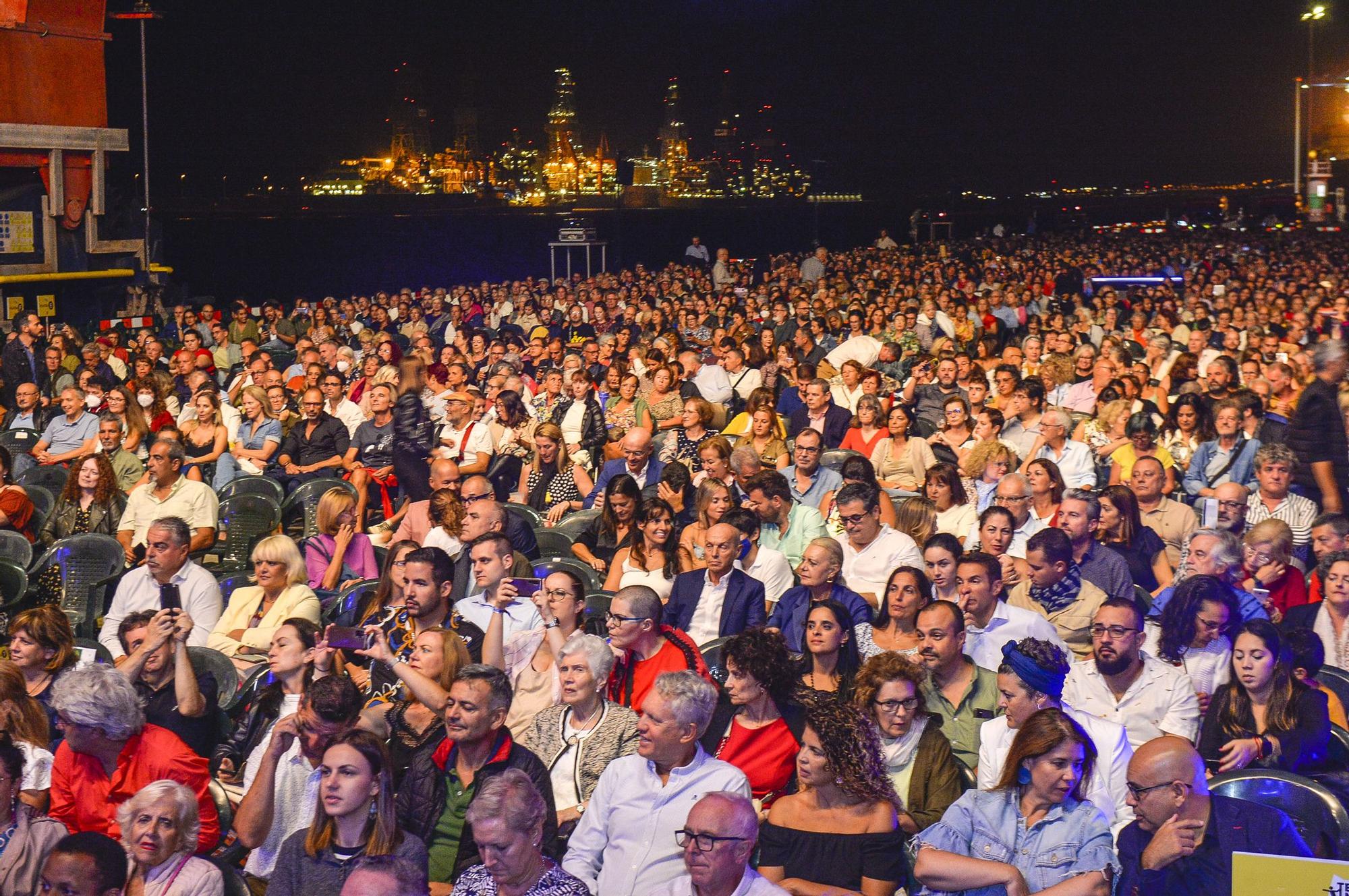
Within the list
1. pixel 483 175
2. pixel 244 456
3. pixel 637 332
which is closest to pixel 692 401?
pixel 244 456

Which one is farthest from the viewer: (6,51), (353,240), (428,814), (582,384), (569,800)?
(353,240)

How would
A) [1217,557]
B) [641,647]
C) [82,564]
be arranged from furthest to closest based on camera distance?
1. [82,564]
2. [1217,557]
3. [641,647]

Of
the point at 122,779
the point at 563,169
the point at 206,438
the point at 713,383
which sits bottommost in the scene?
the point at 122,779

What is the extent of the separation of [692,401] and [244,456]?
3.76 metres

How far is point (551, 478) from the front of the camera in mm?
9320

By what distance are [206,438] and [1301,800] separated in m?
8.55

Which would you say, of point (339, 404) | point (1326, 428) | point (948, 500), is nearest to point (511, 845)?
point (948, 500)

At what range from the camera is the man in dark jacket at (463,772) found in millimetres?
4469

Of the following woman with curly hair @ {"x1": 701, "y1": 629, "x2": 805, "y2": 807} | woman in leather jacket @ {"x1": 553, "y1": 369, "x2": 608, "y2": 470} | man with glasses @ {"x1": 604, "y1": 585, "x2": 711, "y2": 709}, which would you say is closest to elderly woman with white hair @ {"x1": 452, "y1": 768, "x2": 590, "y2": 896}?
woman with curly hair @ {"x1": 701, "y1": 629, "x2": 805, "y2": 807}

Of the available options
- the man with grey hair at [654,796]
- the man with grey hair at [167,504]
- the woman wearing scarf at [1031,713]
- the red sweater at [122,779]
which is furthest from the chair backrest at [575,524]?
the woman wearing scarf at [1031,713]

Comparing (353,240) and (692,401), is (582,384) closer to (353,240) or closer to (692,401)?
(692,401)

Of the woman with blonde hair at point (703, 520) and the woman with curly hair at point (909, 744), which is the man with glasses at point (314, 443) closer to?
the woman with blonde hair at point (703, 520)

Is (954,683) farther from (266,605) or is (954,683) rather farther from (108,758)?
(266,605)

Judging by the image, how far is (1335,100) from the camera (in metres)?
52.7
